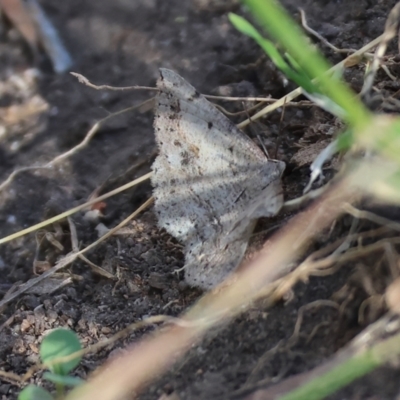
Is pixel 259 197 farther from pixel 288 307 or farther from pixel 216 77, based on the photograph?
pixel 216 77

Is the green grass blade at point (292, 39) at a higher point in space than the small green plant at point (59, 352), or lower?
higher

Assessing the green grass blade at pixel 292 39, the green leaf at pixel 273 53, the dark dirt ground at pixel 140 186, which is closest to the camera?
the green grass blade at pixel 292 39

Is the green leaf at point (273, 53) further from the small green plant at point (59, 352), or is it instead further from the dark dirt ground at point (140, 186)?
the small green plant at point (59, 352)

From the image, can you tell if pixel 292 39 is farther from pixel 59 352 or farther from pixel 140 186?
pixel 140 186

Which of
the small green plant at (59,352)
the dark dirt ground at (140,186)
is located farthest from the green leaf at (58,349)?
the dark dirt ground at (140,186)

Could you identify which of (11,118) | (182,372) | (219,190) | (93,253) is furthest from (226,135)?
(11,118)

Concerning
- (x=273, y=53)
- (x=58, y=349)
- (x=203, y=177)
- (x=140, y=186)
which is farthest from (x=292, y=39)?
(x=140, y=186)
